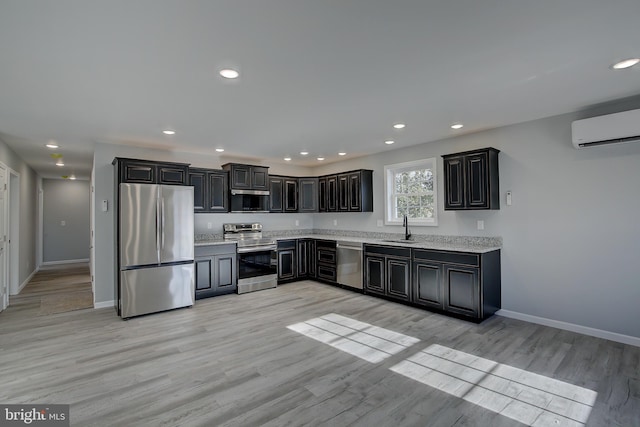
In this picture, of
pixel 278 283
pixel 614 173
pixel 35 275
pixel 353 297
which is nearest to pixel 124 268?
pixel 278 283

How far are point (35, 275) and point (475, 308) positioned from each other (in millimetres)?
9624

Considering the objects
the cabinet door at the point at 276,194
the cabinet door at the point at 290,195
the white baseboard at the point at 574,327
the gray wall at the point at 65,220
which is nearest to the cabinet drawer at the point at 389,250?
the white baseboard at the point at 574,327

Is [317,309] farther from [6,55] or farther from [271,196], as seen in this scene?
[6,55]

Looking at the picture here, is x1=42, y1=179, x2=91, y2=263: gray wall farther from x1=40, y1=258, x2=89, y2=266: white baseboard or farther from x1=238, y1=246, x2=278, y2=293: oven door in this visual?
x1=238, y1=246, x2=278, y2=293: oven door

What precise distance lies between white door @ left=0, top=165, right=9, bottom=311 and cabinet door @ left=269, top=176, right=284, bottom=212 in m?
4.27

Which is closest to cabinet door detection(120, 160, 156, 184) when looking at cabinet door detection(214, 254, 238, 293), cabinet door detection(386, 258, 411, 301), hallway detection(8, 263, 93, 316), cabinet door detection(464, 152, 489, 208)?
cabinet door detection(214, 254, 238, 293)

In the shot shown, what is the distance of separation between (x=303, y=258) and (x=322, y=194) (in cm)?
147

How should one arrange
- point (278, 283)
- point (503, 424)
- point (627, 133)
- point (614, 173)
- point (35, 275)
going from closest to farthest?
point (503, 424), point (627, 133), point (614, 173), point (278, 283), point (35, 275)

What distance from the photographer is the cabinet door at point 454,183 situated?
14.4 feet

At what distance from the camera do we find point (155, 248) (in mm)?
4492

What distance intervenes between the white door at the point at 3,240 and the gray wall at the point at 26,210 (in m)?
0.31

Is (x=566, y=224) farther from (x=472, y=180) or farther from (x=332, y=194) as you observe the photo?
(x=332, y=194)

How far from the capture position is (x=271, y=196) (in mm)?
6473

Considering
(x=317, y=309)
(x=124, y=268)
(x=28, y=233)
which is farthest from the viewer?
(x=28, y=233)
